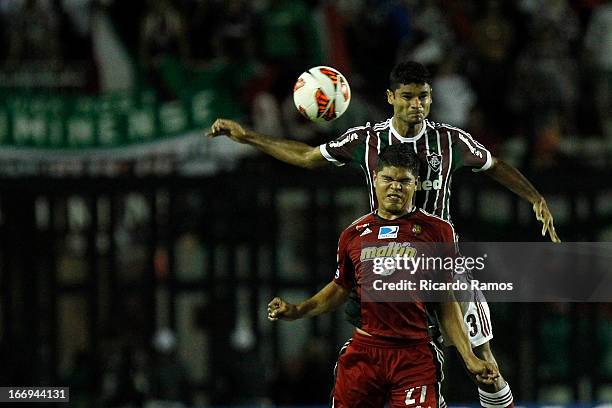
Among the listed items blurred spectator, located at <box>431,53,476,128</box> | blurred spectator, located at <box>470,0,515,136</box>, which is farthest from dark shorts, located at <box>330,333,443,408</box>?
blurred spectator, located at <box>470,0,515,136</box>

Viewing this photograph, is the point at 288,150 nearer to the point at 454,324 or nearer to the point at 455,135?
the point at 455,135

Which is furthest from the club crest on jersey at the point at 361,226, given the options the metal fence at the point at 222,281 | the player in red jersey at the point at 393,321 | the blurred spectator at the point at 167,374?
the blurred spectator at the point at 167,374

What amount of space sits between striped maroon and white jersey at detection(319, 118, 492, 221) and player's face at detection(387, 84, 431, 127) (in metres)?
0.20

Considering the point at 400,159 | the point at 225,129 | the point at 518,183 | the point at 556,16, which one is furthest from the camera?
the point at 556,16

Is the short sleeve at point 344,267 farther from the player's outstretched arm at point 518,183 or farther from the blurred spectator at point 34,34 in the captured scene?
the blurred spectator at point 34,34

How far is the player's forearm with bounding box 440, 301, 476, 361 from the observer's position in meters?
9.73

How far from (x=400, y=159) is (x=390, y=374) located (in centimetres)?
132

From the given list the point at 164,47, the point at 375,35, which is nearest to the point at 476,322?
the point at 375,35

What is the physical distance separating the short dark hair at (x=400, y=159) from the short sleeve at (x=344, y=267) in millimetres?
556

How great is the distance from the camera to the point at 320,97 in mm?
10562

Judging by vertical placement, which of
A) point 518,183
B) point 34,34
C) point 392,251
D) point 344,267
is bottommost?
point 344,267

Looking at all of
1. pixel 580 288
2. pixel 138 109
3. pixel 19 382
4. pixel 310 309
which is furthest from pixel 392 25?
pixel 310 309

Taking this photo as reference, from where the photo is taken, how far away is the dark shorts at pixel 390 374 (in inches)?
383

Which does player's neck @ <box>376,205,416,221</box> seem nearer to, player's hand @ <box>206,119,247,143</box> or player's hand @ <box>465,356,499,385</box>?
player's hand @ <box>465,356,499,385</box>
